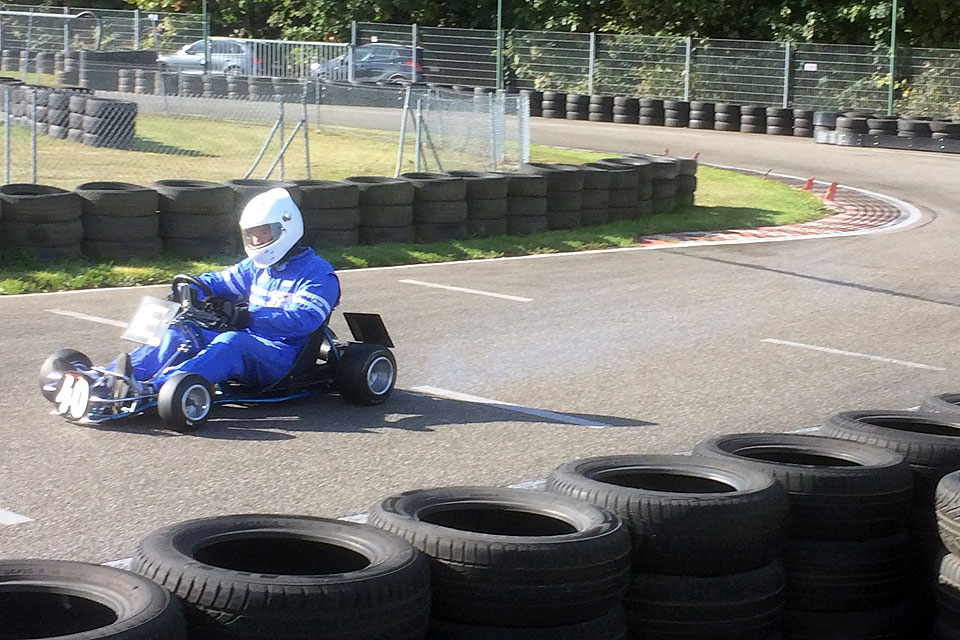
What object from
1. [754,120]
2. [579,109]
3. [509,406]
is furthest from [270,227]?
[579,109]

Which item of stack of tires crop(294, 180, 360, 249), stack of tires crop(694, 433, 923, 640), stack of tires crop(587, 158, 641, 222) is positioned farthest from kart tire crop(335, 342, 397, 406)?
stack of tires crop(587, 158, 641, 222)

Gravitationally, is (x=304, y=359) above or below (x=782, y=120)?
below

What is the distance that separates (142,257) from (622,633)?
28.8ft

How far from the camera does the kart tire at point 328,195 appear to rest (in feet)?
41.7

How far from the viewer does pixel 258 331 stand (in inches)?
281

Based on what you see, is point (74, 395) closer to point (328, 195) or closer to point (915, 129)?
point (328, 195)

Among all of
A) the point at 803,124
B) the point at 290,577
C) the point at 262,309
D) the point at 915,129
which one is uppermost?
the point at 803,124

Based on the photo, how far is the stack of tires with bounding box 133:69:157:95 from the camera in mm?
24203

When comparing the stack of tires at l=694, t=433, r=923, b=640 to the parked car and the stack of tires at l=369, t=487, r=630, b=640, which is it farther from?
the parked car

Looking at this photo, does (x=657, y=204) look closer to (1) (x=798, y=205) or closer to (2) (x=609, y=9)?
(1) (x=798, y=205)

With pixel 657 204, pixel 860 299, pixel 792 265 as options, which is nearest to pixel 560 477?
pixel 860 299

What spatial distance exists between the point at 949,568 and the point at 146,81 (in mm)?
22252

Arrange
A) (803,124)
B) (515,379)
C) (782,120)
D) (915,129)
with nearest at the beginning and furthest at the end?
1. (515,379)
2. (915,129)
3. (803,124)
4. (782,120)

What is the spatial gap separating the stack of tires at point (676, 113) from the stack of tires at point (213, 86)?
1261cm
